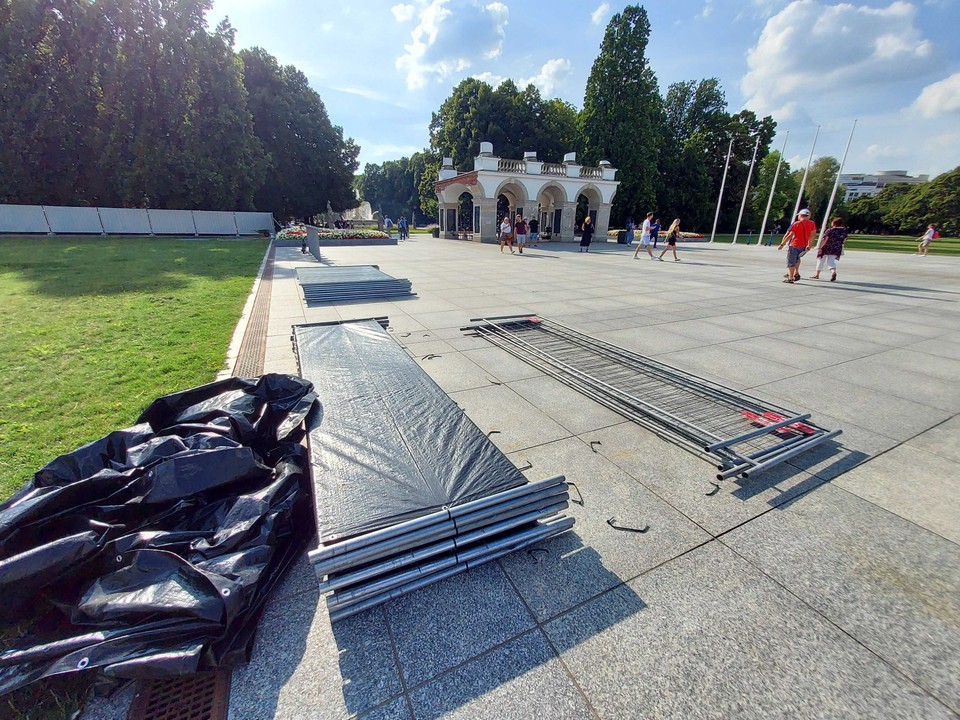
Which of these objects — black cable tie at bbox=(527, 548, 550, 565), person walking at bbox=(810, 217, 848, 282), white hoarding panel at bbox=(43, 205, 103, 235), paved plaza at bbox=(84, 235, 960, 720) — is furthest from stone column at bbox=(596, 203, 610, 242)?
white hoarding panel at bbox=(43, 205, 103, 235)

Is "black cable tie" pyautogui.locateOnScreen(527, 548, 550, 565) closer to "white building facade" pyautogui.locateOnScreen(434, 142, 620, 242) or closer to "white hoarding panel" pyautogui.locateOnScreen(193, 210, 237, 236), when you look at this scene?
"white building facade" pyautogui.locateOnScreen(434, 142, 620, 242)

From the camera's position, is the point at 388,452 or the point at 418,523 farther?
the point at 388,452

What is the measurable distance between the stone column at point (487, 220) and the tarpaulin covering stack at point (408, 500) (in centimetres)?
2685

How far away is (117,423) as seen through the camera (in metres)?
3.67

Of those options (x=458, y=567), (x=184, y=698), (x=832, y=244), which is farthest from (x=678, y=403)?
(x=832, y=244)

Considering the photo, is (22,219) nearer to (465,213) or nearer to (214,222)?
(214,222)

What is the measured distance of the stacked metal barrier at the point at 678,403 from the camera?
3.40 metres

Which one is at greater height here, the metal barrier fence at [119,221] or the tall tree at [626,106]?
the tall tree at [626,106]

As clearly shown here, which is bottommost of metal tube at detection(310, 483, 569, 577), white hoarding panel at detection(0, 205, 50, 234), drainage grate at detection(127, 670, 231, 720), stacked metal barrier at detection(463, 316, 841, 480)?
drainage grate at detection(127, 670, 231, 720)

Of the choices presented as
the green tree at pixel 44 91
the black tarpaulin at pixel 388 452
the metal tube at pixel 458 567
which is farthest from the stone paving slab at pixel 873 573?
the green tree at pixel 44 91

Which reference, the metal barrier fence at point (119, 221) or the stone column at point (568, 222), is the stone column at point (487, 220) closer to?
the stone column at point (568, 222)

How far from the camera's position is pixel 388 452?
9.46ft

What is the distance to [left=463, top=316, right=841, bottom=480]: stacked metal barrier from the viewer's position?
3400 mm

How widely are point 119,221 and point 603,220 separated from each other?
33436mm
